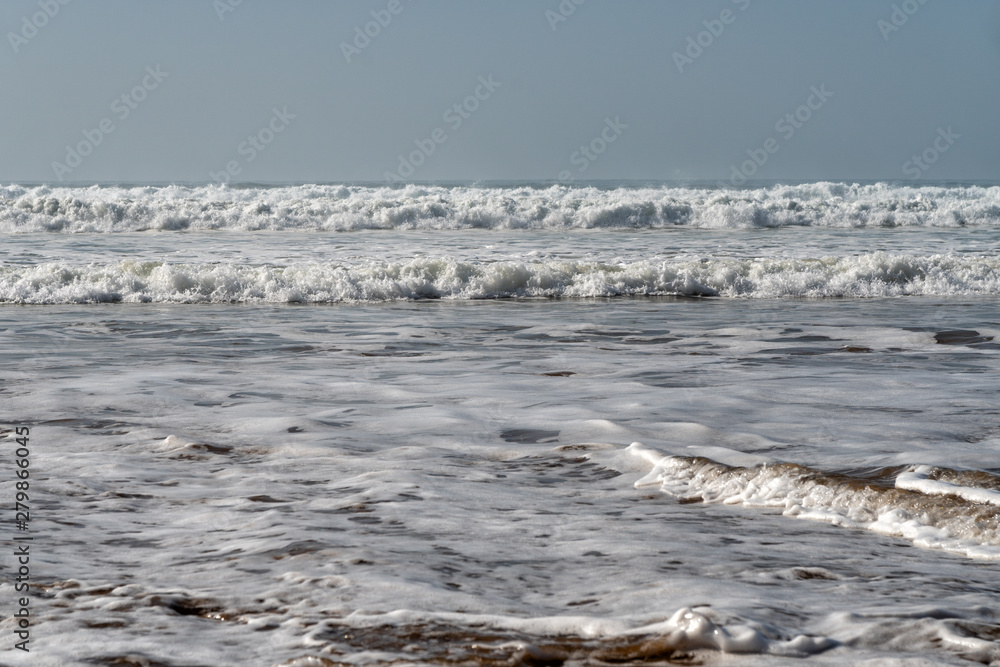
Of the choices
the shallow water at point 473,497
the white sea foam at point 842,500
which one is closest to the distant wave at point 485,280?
the shallow water at point 473,497

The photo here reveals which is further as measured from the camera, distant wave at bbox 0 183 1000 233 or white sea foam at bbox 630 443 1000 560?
distant wave at bbox 0 183 1000 233

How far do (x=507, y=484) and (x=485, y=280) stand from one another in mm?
9516

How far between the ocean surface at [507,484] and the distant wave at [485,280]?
1123 mm

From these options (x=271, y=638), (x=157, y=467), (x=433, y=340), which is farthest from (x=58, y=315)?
(x=271, y=638)

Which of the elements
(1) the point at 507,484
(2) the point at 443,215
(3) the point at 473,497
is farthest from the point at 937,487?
(2) the point at 443,215

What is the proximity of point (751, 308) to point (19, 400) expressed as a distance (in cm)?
830

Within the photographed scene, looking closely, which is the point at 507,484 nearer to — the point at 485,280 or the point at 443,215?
the point at 485,280

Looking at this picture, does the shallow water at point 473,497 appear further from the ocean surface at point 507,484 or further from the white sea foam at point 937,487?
the white sea foam at point 937,487

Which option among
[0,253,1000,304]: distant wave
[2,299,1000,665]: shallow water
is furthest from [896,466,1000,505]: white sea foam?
[0,253,1000,304]: distant wave

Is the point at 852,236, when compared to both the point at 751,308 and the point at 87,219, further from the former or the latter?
the point at 87,219

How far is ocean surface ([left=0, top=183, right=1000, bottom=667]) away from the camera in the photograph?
2396mm

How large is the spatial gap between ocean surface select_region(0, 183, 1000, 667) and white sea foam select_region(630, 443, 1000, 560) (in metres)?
0.02

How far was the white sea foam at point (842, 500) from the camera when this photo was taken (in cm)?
328

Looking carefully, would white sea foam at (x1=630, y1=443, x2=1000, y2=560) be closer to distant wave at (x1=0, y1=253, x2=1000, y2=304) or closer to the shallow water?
the shallow water
